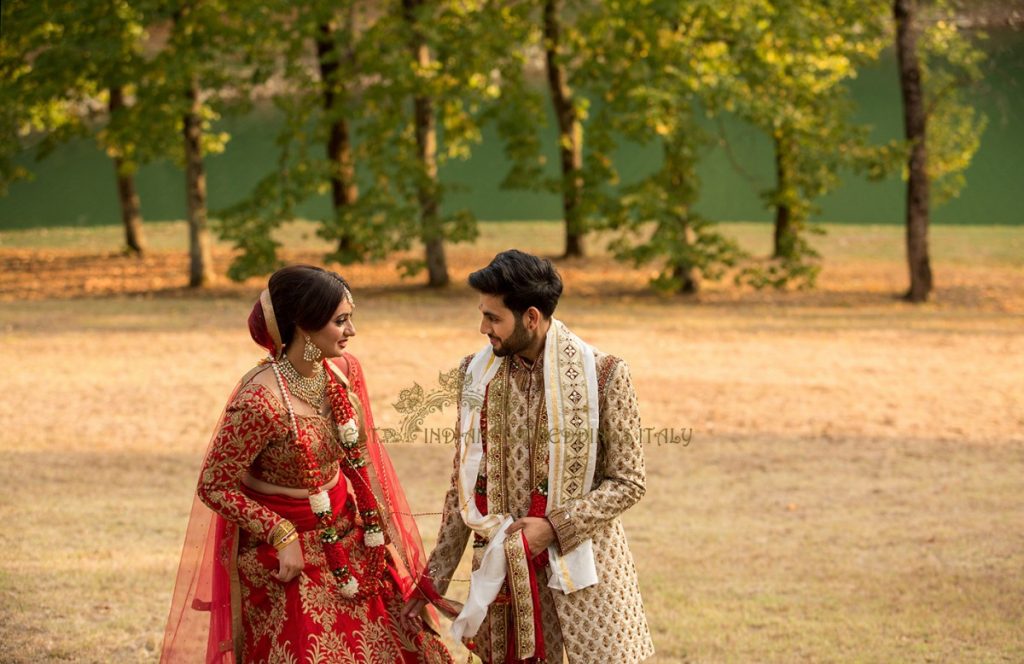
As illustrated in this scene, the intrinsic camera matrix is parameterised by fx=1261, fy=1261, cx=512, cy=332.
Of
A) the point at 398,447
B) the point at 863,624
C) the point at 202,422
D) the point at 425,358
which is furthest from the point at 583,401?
the point at 425,358

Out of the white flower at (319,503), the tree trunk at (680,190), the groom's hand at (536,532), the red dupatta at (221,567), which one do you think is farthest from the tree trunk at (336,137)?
the groom's hand at (536,532)

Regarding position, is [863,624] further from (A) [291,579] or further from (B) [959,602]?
(A) [291,579]

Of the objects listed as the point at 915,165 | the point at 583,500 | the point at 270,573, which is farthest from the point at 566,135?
the point at 583,500

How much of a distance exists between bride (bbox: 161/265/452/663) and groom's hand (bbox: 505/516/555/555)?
19.6 inches

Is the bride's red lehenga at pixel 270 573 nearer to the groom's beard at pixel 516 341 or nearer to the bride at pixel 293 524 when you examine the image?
the bride at pixel 293 524

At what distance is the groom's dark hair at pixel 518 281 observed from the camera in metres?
2.91

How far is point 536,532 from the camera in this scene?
2.95m

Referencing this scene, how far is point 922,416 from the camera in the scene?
1020cm

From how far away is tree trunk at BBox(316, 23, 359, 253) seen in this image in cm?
1758

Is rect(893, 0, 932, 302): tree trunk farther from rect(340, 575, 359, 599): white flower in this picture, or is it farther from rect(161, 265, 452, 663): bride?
rect(340, 575, 359, 599): white flower

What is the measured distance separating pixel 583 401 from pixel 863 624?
9.53 ft

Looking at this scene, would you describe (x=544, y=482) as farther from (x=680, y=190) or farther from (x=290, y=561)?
(x=680, y=190)

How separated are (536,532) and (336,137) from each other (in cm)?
1825

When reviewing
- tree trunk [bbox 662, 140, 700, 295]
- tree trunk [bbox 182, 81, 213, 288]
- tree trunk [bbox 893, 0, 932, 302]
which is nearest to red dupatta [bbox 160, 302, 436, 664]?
tree trunk [bbox 662, 140, 700, 295]
